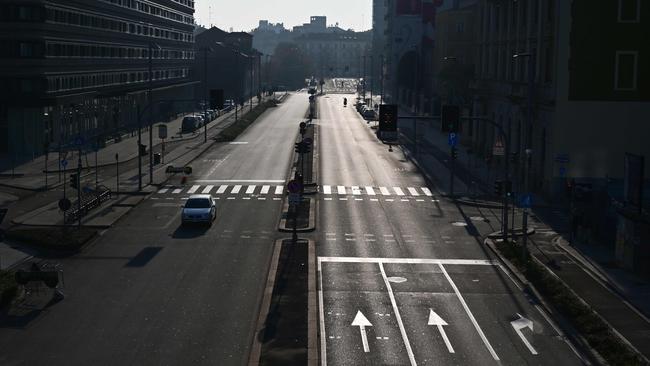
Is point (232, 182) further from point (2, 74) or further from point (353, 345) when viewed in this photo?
point (353, 345)

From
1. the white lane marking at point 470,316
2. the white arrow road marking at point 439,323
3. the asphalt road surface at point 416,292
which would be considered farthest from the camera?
the white arrow road marking at point 439,323

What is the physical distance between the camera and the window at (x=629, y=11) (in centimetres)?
5544

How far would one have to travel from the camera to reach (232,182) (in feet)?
208

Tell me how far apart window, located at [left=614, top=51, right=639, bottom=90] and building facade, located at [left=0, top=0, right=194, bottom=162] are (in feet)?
103

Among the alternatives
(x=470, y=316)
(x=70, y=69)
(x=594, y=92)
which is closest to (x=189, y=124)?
(x=70, y=69)

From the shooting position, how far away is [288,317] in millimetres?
28672

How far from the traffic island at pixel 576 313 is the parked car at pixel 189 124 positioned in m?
71.4

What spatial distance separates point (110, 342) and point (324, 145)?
66362 millimetres

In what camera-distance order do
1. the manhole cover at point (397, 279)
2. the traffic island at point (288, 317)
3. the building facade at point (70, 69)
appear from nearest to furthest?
1. the traffic island at point (288, 317)
2. the manhole cover at point (397, 279)
3. the building facade at point (70, 69)

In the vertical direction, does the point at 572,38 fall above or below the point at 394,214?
above

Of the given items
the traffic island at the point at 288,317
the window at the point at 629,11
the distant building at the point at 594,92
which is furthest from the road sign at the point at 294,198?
the window at the point at 629,11

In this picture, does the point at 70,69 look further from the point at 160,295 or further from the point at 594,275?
the point at 594,275

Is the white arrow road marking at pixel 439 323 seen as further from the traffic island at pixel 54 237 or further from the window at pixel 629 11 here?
the window at pixel 629 11

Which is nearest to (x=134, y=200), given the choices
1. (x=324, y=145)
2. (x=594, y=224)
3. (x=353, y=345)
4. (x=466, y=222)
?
(x=466, y=222)
